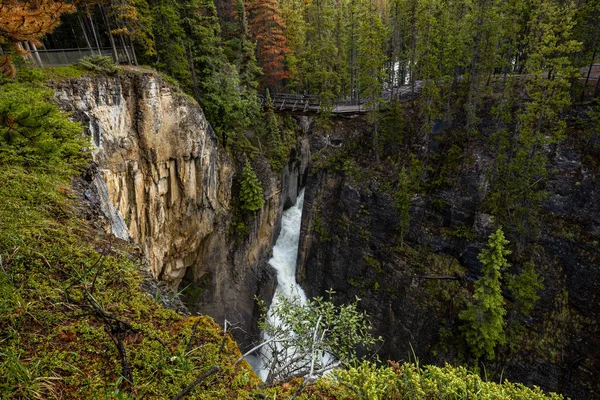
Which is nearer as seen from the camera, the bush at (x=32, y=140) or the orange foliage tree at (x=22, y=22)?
the orange foliage tree at (x=22, y=22)

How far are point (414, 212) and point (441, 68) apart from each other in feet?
34.7

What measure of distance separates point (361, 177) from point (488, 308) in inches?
464

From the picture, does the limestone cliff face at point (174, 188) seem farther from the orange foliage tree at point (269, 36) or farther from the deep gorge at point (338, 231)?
the orange foliage tree at point (269, 36)

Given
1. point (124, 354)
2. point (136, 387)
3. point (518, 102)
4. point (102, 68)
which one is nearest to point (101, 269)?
point (124, 354)

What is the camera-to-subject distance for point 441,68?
2191 cm

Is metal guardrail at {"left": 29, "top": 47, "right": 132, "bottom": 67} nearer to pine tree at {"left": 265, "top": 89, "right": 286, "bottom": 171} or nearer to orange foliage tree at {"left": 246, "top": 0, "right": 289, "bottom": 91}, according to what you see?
pine tree at {"left": 265, "top": 89, "right": 286, "bottom": 171}

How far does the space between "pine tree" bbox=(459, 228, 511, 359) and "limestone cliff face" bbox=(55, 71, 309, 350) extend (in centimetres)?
1463

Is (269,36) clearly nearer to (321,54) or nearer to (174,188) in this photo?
(321,54)

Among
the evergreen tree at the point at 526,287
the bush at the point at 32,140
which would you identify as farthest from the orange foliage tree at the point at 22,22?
the evergreen tree at the point at 526,287

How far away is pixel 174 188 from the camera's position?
17750 millimetres

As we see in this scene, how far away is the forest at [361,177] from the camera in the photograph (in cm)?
328

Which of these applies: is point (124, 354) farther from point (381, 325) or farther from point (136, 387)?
point (381, 325)

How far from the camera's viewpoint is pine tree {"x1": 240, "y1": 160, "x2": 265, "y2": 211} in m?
22.3

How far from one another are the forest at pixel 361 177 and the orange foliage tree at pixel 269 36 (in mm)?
183
